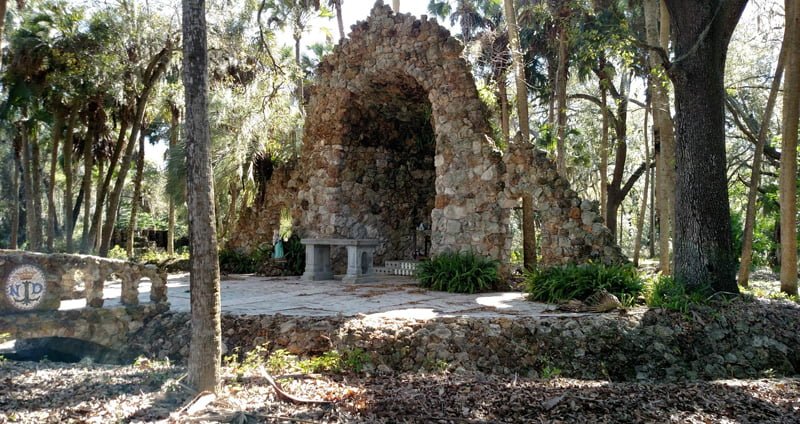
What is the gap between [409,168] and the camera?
15.0 m

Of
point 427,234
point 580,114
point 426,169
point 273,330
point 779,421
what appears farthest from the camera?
point 580,114

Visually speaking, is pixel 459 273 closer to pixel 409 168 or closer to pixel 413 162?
pixel 409 168

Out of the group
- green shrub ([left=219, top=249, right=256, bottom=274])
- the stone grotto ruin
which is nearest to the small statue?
the stone grotto ruin

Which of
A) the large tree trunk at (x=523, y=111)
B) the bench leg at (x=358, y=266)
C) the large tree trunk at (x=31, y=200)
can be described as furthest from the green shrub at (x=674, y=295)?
the large tree trunk at (x=31, y=200)

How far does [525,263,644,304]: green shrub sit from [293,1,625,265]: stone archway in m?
0.62

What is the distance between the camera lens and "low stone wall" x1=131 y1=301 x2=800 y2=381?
20.4 feet

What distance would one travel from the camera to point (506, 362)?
6.22m

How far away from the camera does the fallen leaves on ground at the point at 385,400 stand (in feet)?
13.5

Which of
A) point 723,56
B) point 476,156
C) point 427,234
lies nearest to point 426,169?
point 427,234

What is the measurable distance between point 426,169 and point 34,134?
35.1 ft

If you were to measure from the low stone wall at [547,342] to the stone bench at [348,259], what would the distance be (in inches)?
182

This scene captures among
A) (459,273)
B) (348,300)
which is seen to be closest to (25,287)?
(348,300)

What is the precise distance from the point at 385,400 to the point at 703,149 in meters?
6.14

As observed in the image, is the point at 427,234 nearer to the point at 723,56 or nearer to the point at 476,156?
the point at 476,156
